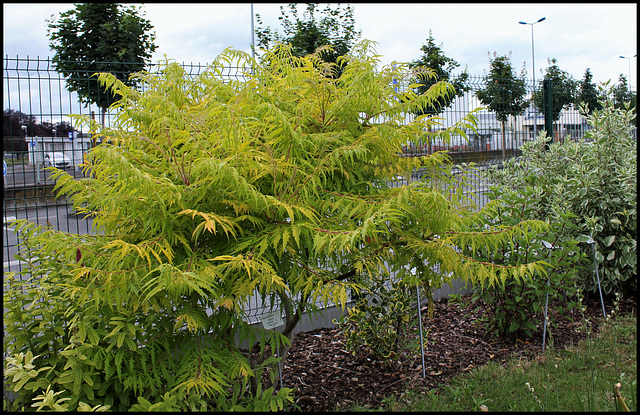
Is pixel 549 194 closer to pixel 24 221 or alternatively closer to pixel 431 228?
pixel 431 228

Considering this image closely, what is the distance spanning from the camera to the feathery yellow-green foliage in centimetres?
268

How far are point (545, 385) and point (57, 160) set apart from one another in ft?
18.2

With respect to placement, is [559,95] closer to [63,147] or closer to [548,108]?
[548,108]

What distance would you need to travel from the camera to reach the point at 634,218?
596cm

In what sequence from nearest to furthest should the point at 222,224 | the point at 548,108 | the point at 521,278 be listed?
the point at 222,224, the point at 521,278, the point at 548,108

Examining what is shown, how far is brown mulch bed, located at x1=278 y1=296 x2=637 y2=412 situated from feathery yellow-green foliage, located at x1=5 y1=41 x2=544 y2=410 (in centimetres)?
88

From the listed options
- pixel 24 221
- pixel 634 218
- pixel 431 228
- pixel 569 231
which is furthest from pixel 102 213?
pixel 634 218

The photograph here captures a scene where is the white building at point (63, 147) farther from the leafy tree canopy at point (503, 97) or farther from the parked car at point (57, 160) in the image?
the leafy tree canopy at point (503, 97)

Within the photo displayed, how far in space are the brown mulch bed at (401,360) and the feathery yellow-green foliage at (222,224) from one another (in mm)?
877

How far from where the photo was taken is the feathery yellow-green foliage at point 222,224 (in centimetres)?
268

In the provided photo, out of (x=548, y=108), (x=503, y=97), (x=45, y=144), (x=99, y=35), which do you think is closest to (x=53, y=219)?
(x=45, y=144)

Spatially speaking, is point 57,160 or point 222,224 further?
point 57,160

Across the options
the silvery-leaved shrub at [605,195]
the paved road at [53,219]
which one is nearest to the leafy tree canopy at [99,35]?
the paved road at [53,219]

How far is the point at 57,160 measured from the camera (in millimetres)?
5633
